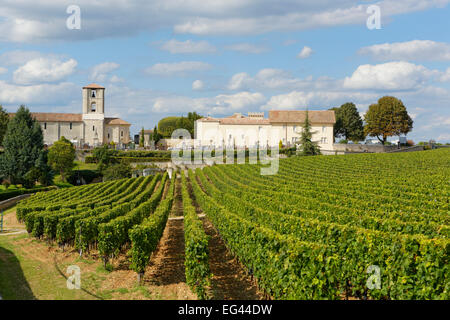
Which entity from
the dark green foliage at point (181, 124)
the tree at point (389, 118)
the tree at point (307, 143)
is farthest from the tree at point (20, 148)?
the tree at point (389, 118)

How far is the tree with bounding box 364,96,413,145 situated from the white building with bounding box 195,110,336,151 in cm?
746

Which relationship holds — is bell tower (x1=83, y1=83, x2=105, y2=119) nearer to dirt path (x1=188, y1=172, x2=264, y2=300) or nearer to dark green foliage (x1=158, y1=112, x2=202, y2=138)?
dark green foliage (x1=158, y1=112, x2=202, y2=138)

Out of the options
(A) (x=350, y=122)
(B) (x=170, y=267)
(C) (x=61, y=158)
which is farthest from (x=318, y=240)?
(A) (x=350, y=122)

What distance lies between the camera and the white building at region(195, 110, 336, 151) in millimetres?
67312

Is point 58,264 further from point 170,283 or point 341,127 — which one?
point 341,127

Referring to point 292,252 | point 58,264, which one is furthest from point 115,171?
point 292,252

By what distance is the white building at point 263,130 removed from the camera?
221 feet

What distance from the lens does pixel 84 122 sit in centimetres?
7769

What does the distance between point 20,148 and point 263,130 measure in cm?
3577

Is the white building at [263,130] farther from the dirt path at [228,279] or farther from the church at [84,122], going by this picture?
the dirt path at [228,279]

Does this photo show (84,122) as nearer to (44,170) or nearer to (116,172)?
(116,172)

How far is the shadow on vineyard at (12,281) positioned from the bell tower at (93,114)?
6377 cm

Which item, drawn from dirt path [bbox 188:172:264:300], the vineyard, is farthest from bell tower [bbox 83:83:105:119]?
dirt path [bbox 188:172:264:300]
